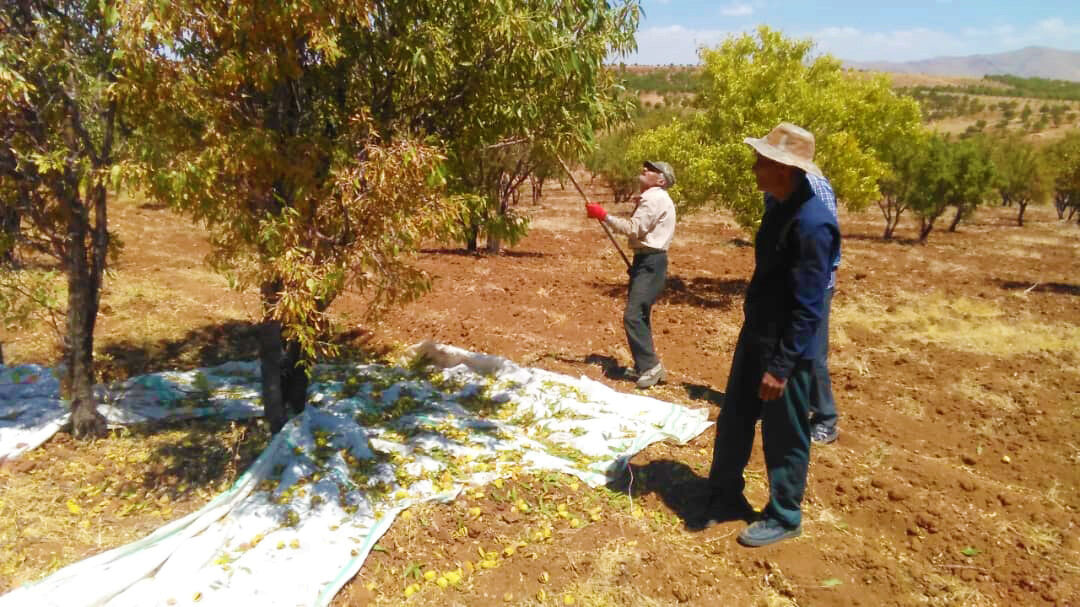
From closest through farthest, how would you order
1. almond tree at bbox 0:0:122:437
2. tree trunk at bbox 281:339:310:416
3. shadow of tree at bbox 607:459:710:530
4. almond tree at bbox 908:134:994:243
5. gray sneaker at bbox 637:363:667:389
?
almond tree at bbox 0:0:122:437 → shadow of tree at bbox 607:459:710:530 → tree trunk at bbox 281:339:310:416 → gray sneaker at bbox 637:363:667:389 → almond tree at bbox 908:134:994:243

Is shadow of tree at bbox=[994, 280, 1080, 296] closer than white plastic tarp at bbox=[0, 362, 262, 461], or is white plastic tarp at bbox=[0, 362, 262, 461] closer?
white plastic tarp at bbox=[0, 362, 262, 461]

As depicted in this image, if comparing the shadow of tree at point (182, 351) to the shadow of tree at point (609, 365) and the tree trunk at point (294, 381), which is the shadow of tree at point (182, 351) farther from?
the shadow of tree at point (609, 365)

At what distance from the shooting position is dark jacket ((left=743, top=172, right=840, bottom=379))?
3098mm

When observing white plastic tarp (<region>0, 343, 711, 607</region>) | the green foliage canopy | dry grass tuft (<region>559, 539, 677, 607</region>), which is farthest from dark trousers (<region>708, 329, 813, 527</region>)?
the green foliage canopy

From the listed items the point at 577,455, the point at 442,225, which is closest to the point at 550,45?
the point at 442,225

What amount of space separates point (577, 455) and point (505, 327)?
A: 3.56 m

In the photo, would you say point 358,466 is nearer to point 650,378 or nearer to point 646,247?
point 650,378

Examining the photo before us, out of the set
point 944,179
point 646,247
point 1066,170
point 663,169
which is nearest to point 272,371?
point 646,247

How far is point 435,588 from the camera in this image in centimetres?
334

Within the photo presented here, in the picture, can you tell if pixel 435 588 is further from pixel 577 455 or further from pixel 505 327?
pixel 505 327

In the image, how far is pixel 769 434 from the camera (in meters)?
3.43

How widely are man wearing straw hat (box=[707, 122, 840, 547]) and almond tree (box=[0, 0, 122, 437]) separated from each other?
10.9 ft

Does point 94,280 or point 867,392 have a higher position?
point 94,280

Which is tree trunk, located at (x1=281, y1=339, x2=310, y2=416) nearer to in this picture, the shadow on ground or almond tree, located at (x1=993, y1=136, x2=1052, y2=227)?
the shadow on ground
